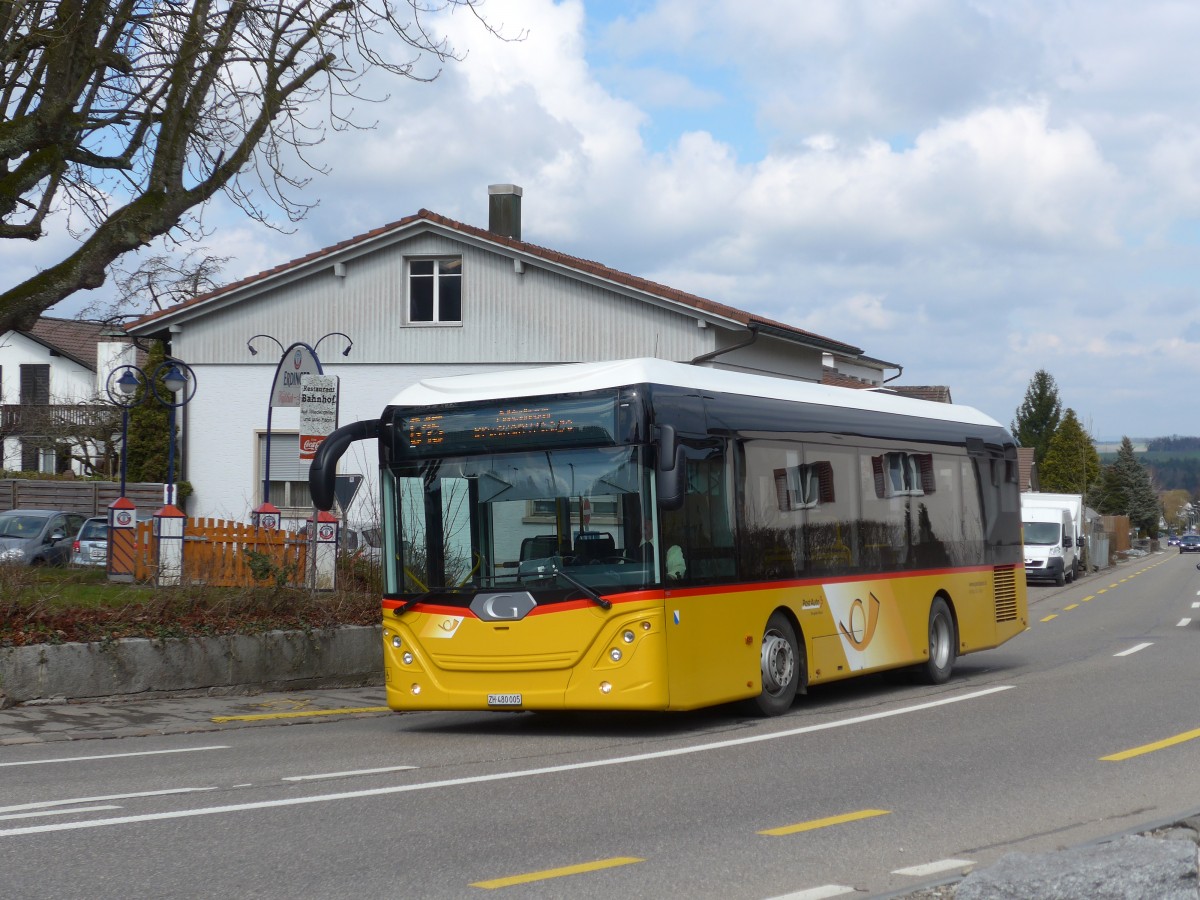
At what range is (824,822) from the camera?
→ 787 cm

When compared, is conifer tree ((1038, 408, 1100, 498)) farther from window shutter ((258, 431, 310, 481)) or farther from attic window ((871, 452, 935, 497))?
attic window ((871, 452, 935, 497))

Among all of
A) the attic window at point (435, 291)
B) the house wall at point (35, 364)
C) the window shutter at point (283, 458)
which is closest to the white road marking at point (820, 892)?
the attic window at point (435, 291)

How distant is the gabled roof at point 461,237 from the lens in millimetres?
32375

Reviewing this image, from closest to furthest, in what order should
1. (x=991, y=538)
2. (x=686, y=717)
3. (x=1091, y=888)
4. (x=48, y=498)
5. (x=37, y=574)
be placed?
(x=1091, y=888), (x=686, y=717), (x=37, y=574), (x=991, y=538), (x=48, y=498)

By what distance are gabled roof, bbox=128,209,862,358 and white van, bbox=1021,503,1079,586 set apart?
1598 cm

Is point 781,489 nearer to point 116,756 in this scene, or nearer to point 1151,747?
point 1151,747

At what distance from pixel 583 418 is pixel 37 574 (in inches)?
240

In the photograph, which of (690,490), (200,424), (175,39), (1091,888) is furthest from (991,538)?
(200,424)

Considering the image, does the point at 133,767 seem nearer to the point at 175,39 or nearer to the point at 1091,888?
the point at 1091,888

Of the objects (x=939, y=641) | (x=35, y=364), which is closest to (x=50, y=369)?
→ (x=35, y=364)

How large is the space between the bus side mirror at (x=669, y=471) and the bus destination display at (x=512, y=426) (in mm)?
573

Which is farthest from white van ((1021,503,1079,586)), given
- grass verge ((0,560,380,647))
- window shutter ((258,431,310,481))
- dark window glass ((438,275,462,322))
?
grass verge ((0,560,380,647))

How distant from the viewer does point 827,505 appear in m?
13.9

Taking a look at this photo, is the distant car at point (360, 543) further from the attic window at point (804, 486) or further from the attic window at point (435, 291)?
the attic window at point (435, 291)
